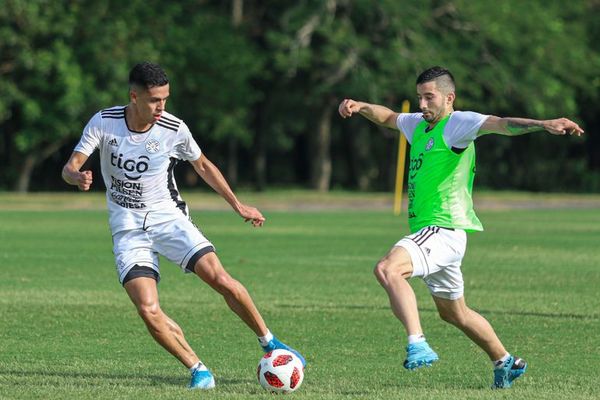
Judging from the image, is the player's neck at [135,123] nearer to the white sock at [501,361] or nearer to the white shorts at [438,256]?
the white shorts at [438,256]

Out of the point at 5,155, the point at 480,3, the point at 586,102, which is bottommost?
the point at 5,155

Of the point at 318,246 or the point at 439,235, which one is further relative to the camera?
the point at 318,246

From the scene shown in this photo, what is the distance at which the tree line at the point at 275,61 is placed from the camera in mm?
46844

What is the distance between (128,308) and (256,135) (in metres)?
40.6

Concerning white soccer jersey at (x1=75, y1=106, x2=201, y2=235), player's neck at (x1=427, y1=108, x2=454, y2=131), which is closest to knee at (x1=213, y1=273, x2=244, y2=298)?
white soccer jersey at (x1=75, y1=106, x2=201, y2=235)

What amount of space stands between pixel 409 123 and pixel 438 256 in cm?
118

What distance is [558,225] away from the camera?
1225 inches

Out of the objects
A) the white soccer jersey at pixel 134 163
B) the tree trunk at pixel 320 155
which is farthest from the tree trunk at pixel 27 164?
the white soccer jersey at pixel 134 163

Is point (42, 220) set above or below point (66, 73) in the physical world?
below

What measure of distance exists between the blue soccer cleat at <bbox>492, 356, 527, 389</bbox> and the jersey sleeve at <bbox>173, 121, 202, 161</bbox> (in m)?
2.59

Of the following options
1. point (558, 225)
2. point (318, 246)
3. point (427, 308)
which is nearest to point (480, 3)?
point (558, 225)

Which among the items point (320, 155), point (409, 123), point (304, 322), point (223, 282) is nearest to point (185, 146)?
point (223, 282)

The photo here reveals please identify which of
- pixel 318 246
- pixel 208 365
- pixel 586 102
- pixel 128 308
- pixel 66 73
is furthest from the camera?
pixel 586 102

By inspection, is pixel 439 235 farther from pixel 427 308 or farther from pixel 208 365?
pixel 427 308
